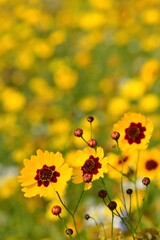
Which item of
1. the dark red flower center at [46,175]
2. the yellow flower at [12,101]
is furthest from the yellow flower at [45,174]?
the yellow flower at [12,101]

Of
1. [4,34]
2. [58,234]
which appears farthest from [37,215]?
[4,34]

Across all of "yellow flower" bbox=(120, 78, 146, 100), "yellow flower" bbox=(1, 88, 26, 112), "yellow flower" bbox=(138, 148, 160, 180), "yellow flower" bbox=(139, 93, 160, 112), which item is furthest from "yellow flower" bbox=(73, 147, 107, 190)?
"yellow flower" bbox=(1, 88, 26, 112)

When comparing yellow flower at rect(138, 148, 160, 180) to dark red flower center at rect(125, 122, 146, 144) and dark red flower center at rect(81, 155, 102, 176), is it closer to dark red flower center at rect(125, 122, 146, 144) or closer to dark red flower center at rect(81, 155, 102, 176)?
dark red flower center at rect(125, 122, 146, 144)

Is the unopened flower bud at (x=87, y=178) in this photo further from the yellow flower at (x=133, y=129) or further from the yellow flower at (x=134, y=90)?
the yellow flower at (x=134, y=90)

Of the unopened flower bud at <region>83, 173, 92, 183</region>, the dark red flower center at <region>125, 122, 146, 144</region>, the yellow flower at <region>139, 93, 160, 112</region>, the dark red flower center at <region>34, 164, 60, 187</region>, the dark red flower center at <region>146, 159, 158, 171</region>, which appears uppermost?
the yellow flower at <region>139, 93, 160, 112</region>

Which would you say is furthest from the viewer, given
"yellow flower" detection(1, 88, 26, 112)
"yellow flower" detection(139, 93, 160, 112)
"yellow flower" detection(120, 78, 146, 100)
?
"yellow flower" detection(1, 88, 26, 112)

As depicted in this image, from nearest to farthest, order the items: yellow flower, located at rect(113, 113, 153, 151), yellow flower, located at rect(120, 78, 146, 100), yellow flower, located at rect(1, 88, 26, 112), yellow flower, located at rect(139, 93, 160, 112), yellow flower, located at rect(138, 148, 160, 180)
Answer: yellow flower, located at rect(113, 113, 153, 151) < yellow flower, located at rect(138, 148, 160, 180) < yellow flower, located at rect(139, 93, 160, 112) < yellow flower, located at rect(120, 78, 146, 100) < yellow flower, located at rect(1, 88, 26, 112)

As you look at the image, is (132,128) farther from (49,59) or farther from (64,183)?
(49,59)

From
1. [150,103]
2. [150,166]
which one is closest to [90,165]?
[150,166]
